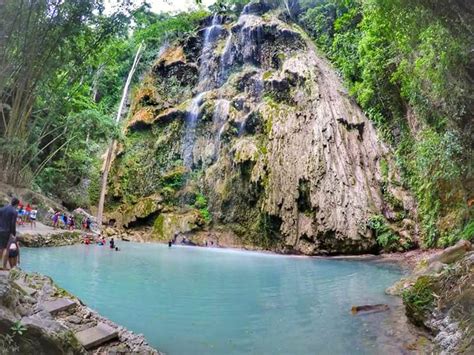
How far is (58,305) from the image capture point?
5016mm

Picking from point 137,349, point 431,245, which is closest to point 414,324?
point 137,349

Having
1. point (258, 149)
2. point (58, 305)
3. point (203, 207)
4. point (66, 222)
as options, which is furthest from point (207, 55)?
point (58, 305)

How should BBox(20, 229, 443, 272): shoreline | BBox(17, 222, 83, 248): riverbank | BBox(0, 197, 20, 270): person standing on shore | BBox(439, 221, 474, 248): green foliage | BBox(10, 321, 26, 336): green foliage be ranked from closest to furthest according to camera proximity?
BBox(10, 321, 26, 336): green foliage < BBox(0, 197, 20, 270): person standing on shore < BBox(439, 221, 474, 248): green foliage < BBox(20, 229, 443, 272): shoreline < BBox(17, 222, 83, 248): riverbank

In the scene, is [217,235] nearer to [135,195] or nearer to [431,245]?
[135,195]

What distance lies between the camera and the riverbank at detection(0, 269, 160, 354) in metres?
3.34

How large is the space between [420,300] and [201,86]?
22.2 meters

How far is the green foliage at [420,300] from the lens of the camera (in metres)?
5.94

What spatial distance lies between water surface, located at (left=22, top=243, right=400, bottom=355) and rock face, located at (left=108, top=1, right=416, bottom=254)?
3358 mm

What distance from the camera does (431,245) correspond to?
14.5 meters

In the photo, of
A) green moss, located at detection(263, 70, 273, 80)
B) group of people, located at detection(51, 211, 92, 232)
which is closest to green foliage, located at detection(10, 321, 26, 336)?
group of people, located at detection(51, 211, 92, 232)

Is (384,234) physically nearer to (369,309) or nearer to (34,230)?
(369,309)

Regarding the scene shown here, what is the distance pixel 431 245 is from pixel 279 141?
799 centimetres

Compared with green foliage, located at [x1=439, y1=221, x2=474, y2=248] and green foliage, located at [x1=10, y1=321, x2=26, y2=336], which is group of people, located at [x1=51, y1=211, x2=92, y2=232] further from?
green foliage, located at [x1=10, y1=321, x2=26, y2=336]

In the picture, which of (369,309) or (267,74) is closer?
(369,309)
